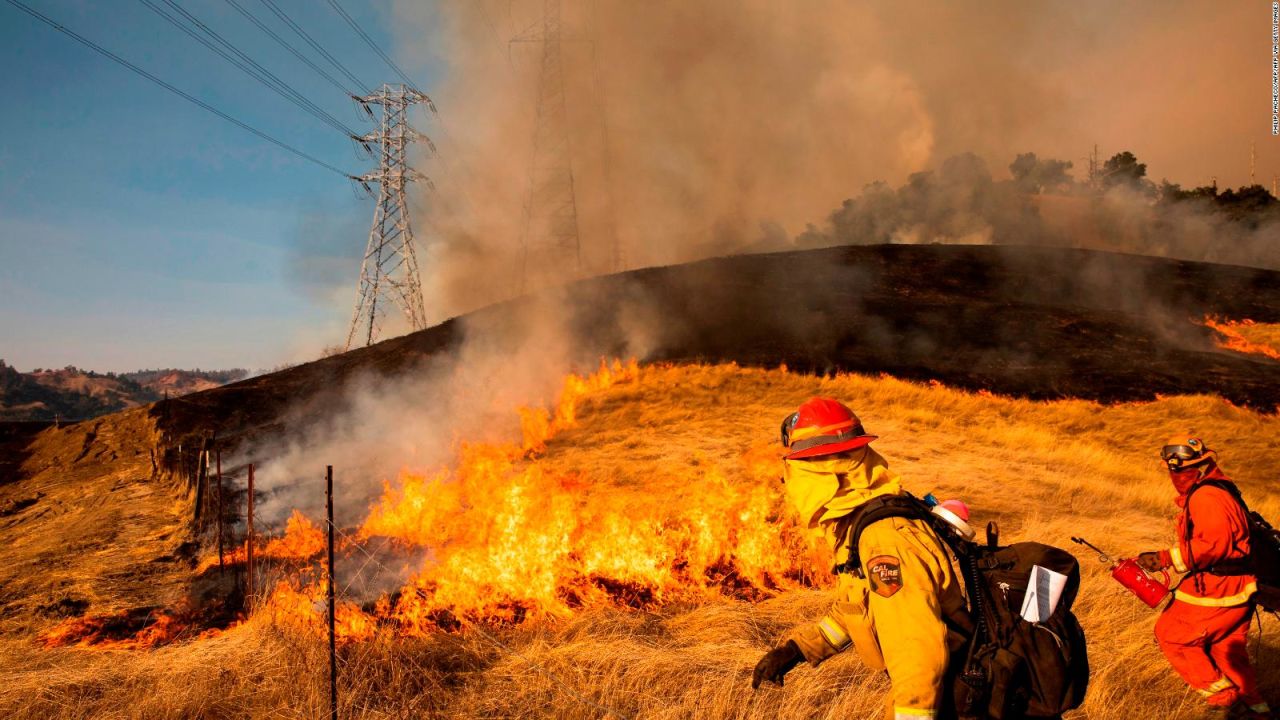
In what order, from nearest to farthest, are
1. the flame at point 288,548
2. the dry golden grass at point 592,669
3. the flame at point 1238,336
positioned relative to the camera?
the dry golden grass at point 592,669, the flame at point 288,548, the flame at point 1238,336

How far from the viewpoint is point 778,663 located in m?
2.85

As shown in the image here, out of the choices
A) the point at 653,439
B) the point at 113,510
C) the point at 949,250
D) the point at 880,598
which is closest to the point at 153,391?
the point at 113,510

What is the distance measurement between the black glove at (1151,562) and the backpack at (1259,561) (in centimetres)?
28

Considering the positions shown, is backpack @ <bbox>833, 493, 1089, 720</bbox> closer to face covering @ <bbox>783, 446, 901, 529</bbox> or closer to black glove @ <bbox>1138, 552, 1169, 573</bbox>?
face covering @ <bbox>783, 446, 901, 529</bbox>

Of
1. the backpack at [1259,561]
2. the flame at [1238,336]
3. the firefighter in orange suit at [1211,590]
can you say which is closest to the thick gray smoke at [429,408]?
Result: the firefighter in orange suit at [1211,590]

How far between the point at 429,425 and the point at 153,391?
232ft

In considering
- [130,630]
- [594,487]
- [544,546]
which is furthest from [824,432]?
[594,487]

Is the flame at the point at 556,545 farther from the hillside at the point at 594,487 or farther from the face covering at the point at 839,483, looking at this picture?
the face covering at the point at 839,483

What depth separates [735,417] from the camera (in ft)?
53.8

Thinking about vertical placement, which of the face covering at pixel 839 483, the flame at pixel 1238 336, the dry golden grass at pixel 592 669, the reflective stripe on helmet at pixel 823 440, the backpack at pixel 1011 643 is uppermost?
the flame at pixel 1238 336

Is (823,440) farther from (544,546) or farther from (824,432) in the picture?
(544,546)

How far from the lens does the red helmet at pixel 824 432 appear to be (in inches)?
96.1

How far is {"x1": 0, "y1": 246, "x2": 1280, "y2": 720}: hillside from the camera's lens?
5.05 meters

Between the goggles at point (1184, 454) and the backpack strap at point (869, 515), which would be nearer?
the backpack strap at point (869, 515)
